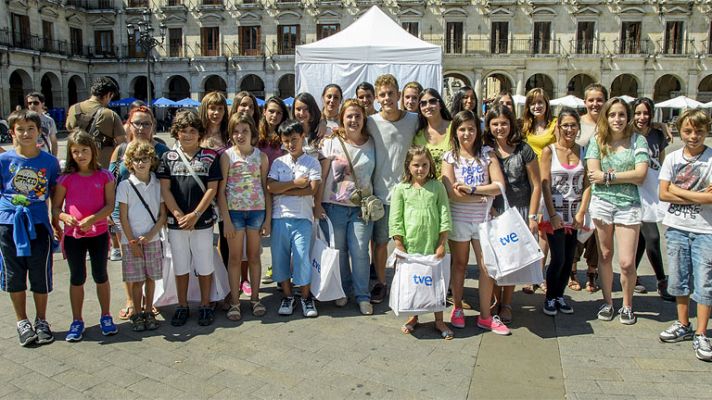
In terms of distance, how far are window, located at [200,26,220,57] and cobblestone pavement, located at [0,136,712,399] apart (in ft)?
111

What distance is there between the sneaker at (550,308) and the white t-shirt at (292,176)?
2.20 meters

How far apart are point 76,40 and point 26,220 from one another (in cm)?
3819

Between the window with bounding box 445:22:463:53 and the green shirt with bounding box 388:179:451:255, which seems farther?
the window with bounding box 445:22:463:53

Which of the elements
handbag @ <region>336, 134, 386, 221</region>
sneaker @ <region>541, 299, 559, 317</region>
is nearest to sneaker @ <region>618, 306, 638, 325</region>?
sneaker @ <region>541, 299, 559, 317</region>

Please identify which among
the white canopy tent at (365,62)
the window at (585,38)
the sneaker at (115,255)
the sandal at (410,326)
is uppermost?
the window at (585,38)

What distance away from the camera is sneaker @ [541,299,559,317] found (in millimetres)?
4652

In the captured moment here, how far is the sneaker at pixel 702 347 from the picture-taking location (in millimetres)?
3727

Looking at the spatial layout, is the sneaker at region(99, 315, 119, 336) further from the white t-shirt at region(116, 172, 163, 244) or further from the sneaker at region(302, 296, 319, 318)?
the sneaker at region(302, 296, 319, 318)

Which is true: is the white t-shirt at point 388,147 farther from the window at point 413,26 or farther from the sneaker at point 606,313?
the window at point 413,26

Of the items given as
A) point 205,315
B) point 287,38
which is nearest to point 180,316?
point 205,315

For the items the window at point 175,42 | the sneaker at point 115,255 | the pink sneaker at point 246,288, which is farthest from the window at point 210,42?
the pink sneaker at point 246,288

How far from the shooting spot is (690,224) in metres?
3.96

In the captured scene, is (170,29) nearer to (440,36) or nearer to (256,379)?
(440,36)

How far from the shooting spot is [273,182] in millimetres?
4539
